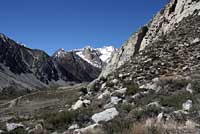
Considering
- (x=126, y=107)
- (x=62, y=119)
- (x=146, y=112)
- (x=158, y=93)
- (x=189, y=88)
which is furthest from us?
(x=158, y=93)

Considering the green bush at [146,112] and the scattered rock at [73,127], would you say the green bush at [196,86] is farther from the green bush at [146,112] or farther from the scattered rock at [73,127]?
the scattered rock at [73,127]

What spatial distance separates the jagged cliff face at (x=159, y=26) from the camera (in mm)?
39500

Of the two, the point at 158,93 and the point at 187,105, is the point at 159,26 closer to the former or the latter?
the point at 158,93

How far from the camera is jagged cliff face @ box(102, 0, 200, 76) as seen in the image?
39.5 metres

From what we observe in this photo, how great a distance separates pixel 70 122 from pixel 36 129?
1419 mm

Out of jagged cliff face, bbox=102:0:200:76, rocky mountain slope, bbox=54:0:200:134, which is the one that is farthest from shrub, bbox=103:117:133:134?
jagged cliff face, bbox=102:0:200:76

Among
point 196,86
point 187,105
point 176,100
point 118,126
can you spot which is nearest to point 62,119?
point 118,126

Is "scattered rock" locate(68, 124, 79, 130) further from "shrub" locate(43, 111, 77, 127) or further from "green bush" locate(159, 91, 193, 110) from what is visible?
"green bush" locate(159, 91, 193, 110)

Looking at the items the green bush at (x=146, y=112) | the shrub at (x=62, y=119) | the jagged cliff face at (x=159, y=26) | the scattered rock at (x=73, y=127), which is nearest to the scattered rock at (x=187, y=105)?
the green bush at (x=146, y=112)

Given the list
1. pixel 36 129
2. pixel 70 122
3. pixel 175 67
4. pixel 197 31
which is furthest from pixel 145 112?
pixel 197 31

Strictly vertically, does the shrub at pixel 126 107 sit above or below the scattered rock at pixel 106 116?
above

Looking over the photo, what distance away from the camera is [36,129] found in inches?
605

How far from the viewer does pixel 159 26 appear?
175ft

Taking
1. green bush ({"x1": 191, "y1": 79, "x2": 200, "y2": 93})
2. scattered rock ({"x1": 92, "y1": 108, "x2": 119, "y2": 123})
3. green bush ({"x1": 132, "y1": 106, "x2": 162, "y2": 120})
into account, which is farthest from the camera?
green bush ({"x1": 191, "y1": 79, "x2": 200, "y2": 93})
